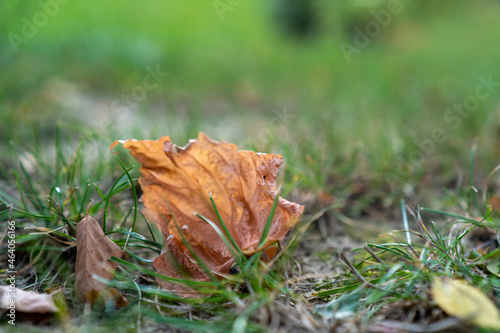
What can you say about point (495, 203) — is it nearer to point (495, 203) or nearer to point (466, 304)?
point (495, 203)

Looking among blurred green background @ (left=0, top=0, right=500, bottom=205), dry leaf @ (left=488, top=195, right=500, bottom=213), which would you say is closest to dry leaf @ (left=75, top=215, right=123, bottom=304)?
blurred green background @ (left=0, top=0, right=500, bottom=205)

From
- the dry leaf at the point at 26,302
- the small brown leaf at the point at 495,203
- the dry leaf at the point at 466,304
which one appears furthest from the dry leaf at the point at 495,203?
the dry leaf at the point at 26,302

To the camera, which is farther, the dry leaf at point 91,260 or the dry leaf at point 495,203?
the dry leaf at point 495,203

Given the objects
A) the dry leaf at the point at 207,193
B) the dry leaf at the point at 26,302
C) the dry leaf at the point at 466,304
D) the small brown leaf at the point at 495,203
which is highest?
the dry leaf at the point at 207,193

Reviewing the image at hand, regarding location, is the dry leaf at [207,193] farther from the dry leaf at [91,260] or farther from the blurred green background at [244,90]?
the blurred green background at [244,90]

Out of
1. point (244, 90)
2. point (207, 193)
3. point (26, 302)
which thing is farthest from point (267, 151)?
point (244, 90)

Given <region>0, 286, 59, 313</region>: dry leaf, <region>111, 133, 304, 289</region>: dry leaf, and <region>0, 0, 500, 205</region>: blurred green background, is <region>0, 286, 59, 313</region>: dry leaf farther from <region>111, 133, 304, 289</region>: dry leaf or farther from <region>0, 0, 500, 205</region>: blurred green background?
<region>0, 0, 500, 205</region>: blurred green background

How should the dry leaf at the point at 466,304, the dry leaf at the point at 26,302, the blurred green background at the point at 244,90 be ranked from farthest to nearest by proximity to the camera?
1. the blurred green background at the point at 244,90
2. the dry leaf at the point at 26,302
3. the dry leaf at the point at 466,304
